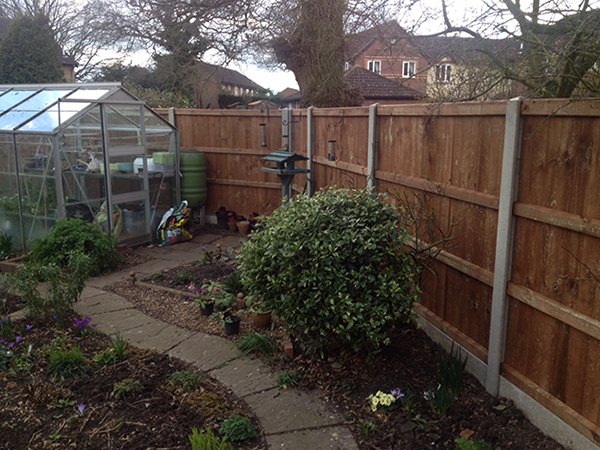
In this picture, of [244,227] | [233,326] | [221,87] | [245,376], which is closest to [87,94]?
[244,227]

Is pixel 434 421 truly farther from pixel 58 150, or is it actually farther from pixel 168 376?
pixel 58 150

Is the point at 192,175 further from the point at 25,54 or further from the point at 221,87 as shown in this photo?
the point at 221,87

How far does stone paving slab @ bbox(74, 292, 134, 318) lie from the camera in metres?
5.96

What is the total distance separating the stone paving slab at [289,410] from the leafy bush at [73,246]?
413 cm

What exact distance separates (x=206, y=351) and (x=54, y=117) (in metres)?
4.97

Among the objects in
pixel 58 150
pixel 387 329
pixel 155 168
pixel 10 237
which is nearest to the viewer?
pixel 387 329

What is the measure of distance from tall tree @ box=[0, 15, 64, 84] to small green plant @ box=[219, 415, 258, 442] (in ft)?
63.6

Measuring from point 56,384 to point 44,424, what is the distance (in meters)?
0.55

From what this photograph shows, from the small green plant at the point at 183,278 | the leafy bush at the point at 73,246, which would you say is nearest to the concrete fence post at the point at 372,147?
the small green plant at the point at 183,278

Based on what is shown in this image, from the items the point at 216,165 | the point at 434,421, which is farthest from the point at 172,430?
the point at 216,165

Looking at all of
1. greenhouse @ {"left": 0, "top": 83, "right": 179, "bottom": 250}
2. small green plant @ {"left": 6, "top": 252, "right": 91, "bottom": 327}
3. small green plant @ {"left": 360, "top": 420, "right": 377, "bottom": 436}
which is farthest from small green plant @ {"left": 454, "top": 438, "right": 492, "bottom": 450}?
greenhouse @ {"left": 0, "top": 83, "right": 179, "bottom": 250}

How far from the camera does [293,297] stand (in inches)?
159

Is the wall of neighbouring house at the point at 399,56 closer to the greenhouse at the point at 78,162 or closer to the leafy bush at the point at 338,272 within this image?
the leafy bush at the point at 338,272

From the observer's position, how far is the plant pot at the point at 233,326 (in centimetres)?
515
